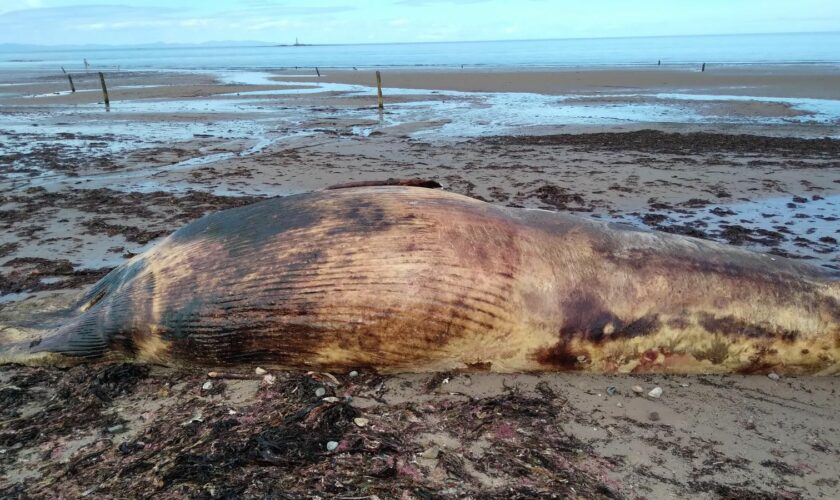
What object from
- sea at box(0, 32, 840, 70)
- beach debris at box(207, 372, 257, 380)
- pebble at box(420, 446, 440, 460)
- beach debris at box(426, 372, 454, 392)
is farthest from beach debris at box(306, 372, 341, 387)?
sea at box(0, 32, 840, 70)

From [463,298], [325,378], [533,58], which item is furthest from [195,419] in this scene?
[533,58]

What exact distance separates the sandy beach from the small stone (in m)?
0.02

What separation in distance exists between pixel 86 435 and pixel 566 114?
18463 mm

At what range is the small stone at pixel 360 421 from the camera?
10.2 feet

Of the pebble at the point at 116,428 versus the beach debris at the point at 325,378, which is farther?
the beach debris at the point at 325,378

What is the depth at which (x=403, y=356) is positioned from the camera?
133 inches

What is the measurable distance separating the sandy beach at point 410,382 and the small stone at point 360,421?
0.06 feet

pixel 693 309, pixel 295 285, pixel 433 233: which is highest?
pixel 433 233

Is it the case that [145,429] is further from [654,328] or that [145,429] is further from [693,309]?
[693,309]

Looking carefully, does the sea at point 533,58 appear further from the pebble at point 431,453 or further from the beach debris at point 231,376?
the pebble at point 431,453

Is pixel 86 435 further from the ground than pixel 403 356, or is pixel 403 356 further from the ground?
pixel 403 356

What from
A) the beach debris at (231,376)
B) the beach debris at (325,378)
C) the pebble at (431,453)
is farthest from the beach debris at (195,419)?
the pebble at (431,453)

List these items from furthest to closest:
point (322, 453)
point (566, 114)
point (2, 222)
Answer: point (566, 114) → point (2, 222) → point (322, 453)

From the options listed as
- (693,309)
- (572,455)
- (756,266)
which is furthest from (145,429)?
(756,266)
